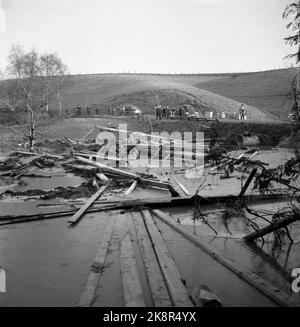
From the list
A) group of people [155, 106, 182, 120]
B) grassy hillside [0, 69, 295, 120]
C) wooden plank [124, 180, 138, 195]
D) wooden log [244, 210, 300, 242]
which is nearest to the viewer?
wooden log [244, 210, 300, 242]

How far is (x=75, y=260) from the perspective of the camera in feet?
25.5

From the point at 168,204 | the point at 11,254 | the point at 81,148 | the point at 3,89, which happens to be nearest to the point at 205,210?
the point at 168,204

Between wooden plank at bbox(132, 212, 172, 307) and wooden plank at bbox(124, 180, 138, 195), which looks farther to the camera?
wooden plank at bbox(124, 180, 138, 195)

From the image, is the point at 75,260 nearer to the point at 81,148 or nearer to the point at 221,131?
the point at 81,148

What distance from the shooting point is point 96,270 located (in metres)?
7.01

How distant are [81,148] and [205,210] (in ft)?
56.5

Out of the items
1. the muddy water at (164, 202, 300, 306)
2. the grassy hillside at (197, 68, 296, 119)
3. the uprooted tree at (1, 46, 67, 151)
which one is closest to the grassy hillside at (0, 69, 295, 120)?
the grassy hillside at (197, 68, 296, 119)

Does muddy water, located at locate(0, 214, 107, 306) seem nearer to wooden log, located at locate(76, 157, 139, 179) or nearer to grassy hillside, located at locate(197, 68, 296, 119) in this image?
wooden log, located at locate(76, 157, 139, 179)

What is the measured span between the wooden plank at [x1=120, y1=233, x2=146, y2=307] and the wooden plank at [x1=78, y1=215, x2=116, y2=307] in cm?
41

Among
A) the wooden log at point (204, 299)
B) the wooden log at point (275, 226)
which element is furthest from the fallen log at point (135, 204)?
the wooden log at point (204, 299)

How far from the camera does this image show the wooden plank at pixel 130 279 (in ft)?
18.4

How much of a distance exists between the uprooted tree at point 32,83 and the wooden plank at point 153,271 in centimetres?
1881

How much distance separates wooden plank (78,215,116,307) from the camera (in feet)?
19.2

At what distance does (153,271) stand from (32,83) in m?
29.6
